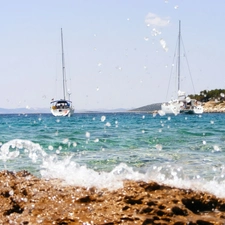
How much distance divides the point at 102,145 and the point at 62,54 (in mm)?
28196

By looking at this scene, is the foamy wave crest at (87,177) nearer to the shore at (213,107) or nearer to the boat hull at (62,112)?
the boat hull at (62,112)

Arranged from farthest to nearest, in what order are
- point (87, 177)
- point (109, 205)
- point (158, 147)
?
point (158, 147) < point (87, 177) < point (109, 205)

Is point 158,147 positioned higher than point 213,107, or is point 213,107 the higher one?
point 213,107

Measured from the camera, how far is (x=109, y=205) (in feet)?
12.0

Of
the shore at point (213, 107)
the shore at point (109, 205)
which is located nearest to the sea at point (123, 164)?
the shore at point (109, 205)

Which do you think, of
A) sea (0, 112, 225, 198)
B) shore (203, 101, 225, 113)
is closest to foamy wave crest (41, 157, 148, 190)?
sea (0, 112, 225, 198)

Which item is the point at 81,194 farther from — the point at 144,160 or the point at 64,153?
the point at 64,153

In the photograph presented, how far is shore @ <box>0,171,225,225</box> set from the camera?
11.5ft

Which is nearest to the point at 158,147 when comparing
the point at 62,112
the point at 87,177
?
the point at 87,177

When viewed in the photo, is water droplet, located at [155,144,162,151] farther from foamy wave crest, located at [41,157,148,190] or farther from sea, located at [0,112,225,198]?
foamy wave crest, located at [41,157,148,190]

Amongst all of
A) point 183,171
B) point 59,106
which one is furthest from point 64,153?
point 59,106

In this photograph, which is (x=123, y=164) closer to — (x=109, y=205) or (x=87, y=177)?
(x=87, y=177)

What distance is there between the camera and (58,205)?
3.86 metres

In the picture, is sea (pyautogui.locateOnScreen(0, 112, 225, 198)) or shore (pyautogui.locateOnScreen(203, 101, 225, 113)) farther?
shore (pyautogui.locateOnScreen(203, 101, 225, 113))
